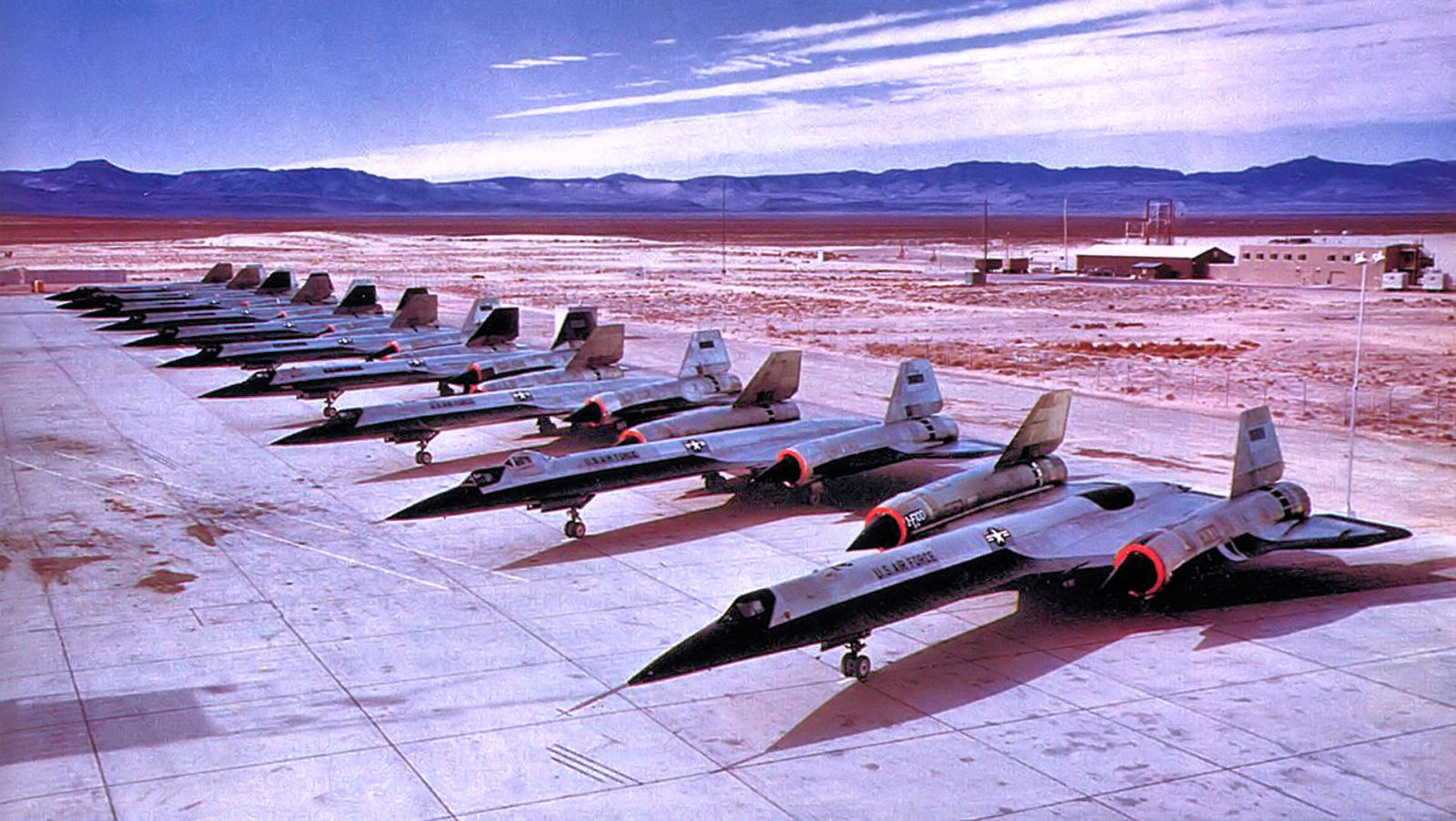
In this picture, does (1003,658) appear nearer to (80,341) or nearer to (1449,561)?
(1449,561)

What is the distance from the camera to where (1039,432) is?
2578cm

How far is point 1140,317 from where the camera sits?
7738 centimetres

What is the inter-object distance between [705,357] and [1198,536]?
67.9 feet

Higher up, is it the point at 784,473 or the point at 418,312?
the point at 418,312

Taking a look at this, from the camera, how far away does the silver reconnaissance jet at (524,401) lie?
3294 cm

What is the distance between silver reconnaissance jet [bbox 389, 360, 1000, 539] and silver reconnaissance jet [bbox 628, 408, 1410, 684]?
4.49 m

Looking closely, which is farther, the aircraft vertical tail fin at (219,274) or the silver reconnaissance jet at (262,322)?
the aircraft vertical tail fin at (219,274)

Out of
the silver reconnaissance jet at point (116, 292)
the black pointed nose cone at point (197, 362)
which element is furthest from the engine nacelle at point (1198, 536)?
the silver reconnaissance jet at point (116, 292)

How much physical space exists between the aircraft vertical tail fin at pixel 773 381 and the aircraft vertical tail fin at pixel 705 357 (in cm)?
459

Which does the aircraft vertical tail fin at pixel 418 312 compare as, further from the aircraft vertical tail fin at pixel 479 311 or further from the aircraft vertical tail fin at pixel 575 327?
the aircraft vertical tail fin at pixel 575 327

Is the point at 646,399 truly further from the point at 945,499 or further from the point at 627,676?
the point at 627,676

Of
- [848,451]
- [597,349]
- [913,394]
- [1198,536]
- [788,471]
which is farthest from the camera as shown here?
[597,349]

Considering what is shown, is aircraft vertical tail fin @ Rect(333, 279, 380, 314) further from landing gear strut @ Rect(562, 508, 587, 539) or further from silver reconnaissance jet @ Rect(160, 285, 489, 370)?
landing gear strut @ Rect(562, 508, 587, 539)

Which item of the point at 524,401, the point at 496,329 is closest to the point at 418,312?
the point at 496,329
